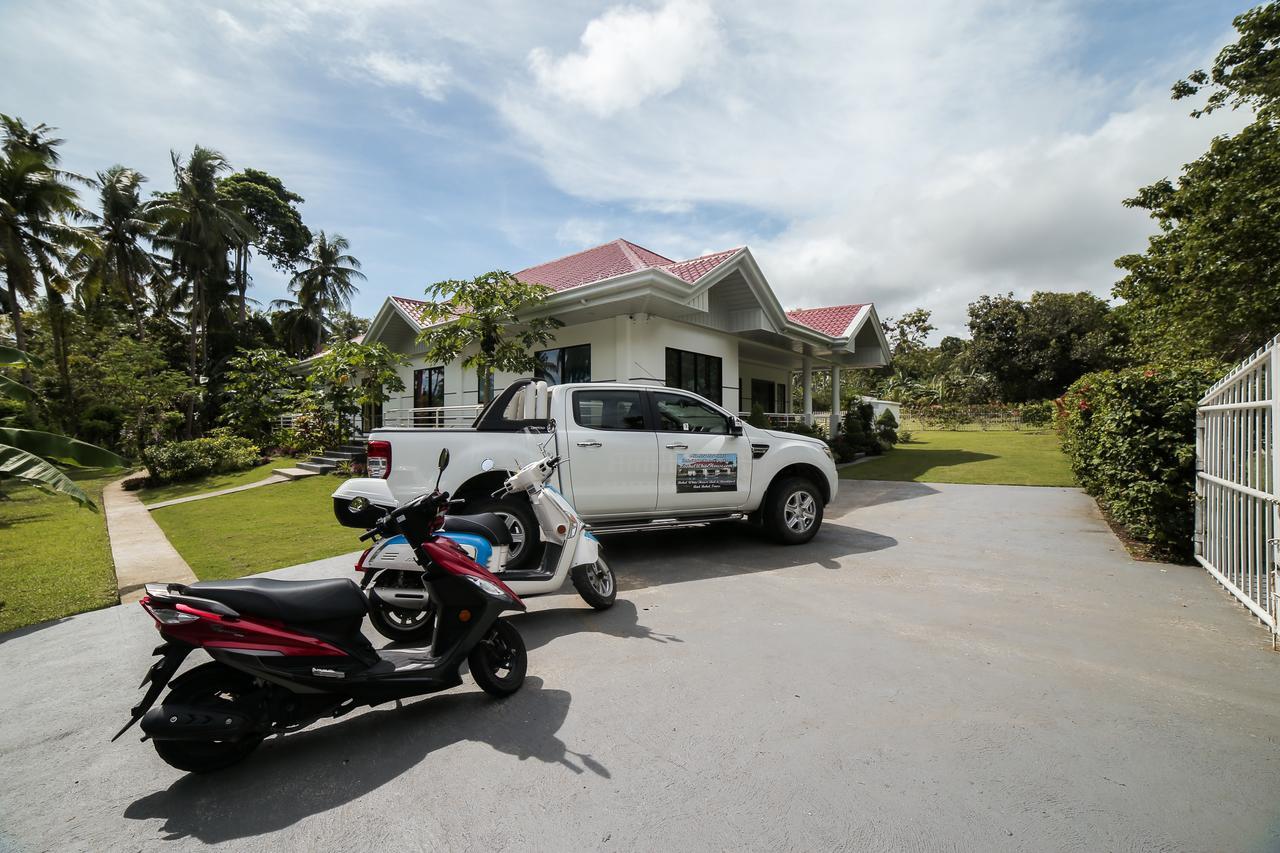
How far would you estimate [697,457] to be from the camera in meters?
6.46

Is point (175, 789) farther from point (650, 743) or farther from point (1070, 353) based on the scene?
point (1070, 353)

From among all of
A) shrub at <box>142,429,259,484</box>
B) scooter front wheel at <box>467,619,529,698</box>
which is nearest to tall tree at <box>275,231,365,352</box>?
shrub at <box>142,429,259,484</box>

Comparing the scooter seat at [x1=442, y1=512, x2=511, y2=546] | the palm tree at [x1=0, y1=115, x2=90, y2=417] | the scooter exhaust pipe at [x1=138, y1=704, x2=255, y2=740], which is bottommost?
the scooter exhaust pipe at [x1=138, y1=704, x2=255, y2=740]

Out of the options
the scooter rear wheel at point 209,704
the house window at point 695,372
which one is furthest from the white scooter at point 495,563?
the house window at point 695,372

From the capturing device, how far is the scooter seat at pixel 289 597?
8.38 feet

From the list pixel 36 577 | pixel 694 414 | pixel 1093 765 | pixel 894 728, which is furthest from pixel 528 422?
pixel 36 577

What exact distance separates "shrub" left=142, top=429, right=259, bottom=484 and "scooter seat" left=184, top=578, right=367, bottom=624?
54.1ft

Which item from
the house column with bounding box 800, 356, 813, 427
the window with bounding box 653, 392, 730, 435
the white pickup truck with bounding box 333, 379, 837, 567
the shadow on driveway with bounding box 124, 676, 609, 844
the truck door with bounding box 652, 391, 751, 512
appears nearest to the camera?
the shadow on driveway with bounding box 124, 676, 609, 844

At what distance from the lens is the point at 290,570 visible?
6.29m

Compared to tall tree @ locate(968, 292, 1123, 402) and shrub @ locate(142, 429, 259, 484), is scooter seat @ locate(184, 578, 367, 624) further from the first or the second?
tall tree @ locate(968, 292, 1123, 402)

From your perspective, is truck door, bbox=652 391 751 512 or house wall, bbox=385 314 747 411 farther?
house wall, bbox=385 314 747 411

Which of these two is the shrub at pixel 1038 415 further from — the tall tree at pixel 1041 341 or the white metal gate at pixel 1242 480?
the white metal gate at pixel 1242 480

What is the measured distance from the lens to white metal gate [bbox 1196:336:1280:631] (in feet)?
13.4

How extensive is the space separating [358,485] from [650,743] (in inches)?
92.4
